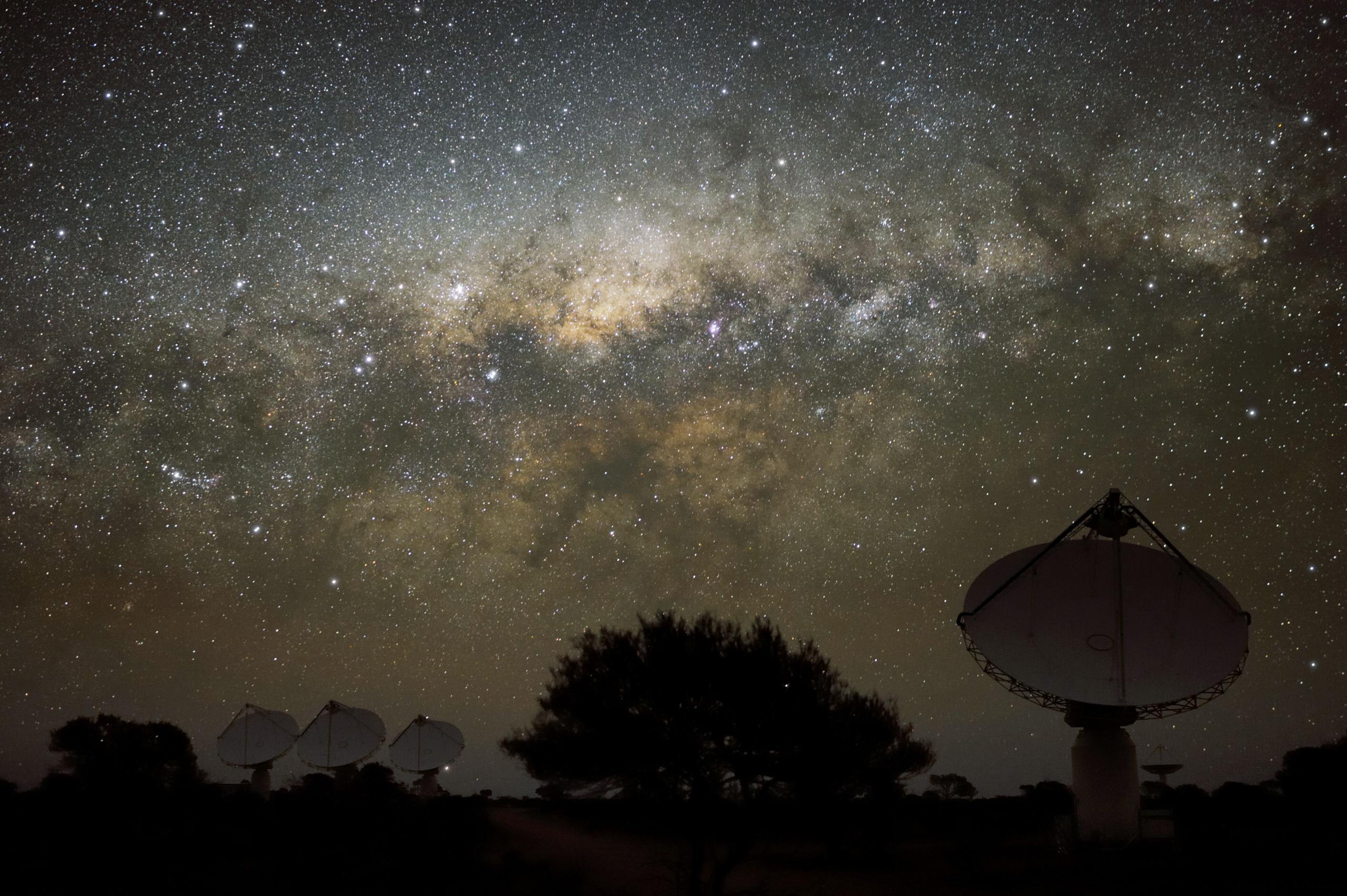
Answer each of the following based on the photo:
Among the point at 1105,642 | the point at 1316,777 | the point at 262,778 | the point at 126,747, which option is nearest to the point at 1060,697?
the point at 1105,642

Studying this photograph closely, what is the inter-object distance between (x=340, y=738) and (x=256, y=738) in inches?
128

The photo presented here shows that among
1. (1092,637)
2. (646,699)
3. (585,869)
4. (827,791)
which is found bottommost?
(585,869)

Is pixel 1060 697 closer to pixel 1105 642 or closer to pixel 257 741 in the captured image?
pixel 1105 642

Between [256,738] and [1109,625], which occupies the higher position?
[1109,625]

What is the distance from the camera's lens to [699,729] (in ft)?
56.6

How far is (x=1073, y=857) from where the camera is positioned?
70.9ft

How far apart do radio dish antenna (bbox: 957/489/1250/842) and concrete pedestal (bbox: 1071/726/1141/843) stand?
2cm

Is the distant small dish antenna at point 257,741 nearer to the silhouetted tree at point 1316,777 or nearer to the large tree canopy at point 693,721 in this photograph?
the large tree canopy at point 693,721

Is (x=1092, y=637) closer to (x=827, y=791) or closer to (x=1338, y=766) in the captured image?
(x=827, y=791)

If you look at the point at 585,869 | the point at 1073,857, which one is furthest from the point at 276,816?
the point at 1073,857

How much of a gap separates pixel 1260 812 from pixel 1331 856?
1351cm

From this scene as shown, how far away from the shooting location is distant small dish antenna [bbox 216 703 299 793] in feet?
127

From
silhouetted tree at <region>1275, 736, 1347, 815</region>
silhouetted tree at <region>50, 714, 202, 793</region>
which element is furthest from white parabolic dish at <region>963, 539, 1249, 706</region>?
silhouetted tree at <region>50, 714, 202, 793</region>

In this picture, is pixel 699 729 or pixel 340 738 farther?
pixel 340 738
